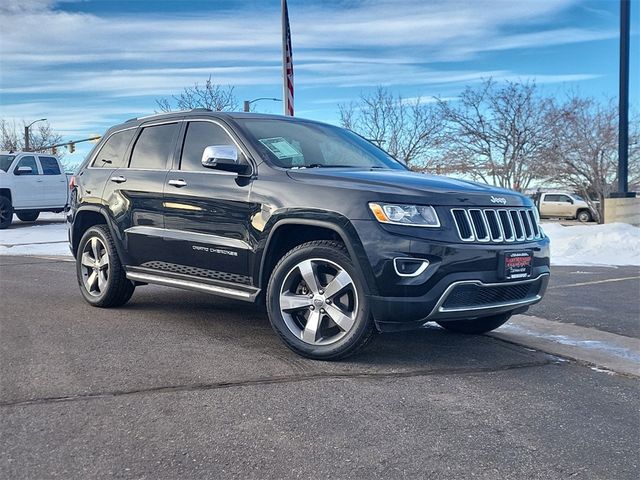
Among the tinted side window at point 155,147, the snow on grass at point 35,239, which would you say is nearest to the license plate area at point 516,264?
the tinted side window at point 155,147

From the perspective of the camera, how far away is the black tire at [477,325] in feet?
17.7

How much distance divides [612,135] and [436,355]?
16884 mm

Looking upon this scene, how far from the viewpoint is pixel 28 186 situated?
719 inches

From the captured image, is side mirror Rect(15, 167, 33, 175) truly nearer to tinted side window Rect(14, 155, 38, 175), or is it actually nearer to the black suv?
tinted side window Rect(14, 155, 38, 175)

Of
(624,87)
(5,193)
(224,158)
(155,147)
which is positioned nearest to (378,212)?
(224,158)

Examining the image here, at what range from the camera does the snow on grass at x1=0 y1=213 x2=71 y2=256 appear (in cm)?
1260

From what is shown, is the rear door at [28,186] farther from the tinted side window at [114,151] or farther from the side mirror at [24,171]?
the tinted side window at [114,151]

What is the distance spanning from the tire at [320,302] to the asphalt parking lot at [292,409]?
16cm

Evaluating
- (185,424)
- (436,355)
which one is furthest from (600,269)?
(185,424)

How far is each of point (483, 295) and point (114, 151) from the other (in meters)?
3.92

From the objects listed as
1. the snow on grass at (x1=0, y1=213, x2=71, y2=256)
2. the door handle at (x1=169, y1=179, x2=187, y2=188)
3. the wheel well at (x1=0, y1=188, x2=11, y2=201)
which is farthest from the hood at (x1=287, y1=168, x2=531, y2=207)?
the wheel well at (x1=0, y1=188, x2=11, y2=201)

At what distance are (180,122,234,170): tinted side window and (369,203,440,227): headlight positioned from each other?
5.56 ft

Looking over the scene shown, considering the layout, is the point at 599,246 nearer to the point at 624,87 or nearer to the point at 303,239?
the point at 624,87

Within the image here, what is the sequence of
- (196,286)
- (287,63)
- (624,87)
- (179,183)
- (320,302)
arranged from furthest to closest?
1. (624,87)
2. (287,63)
3. (179,183)
4. (196,286)
5. (320,302)
